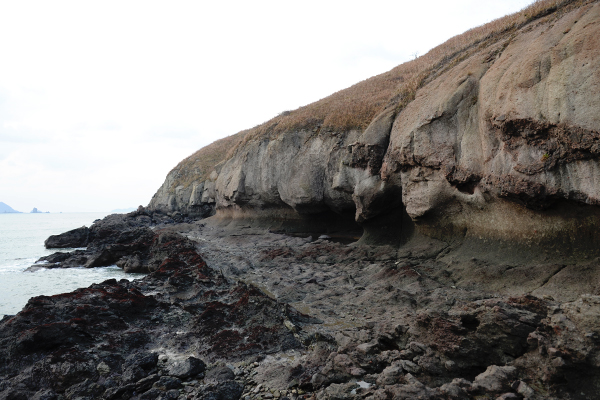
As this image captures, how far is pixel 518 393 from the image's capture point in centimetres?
440

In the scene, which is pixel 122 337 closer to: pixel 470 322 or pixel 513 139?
pixel 470 322

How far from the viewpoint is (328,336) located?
7.38 meters

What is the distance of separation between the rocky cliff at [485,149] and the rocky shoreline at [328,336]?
137 cm

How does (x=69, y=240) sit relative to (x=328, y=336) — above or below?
above

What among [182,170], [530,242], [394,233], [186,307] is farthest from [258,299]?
[182,170]

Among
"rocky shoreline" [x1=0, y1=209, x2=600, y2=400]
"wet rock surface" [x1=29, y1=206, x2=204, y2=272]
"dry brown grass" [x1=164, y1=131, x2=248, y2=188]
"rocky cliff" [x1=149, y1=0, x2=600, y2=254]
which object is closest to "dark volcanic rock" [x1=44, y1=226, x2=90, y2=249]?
"wet rock surface" [x1=29, y1=206, x2=204, y2=272]

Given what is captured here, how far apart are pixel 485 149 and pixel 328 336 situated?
25.9 ft

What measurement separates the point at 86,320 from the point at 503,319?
29.6 ft

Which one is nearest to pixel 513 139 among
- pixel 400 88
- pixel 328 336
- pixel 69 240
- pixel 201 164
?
pixel 328 336

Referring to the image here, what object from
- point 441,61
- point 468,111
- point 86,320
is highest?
point 441,61

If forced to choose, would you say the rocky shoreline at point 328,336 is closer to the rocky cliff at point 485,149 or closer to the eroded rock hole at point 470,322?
the eroded rock hole at point 470,322

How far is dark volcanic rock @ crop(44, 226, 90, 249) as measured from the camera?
110ft

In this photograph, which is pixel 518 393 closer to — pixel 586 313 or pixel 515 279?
pixel 586 313

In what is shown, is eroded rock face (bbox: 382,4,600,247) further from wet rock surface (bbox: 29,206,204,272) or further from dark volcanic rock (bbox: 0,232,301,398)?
wet rock surface (bbox: 29,206,204,272)
